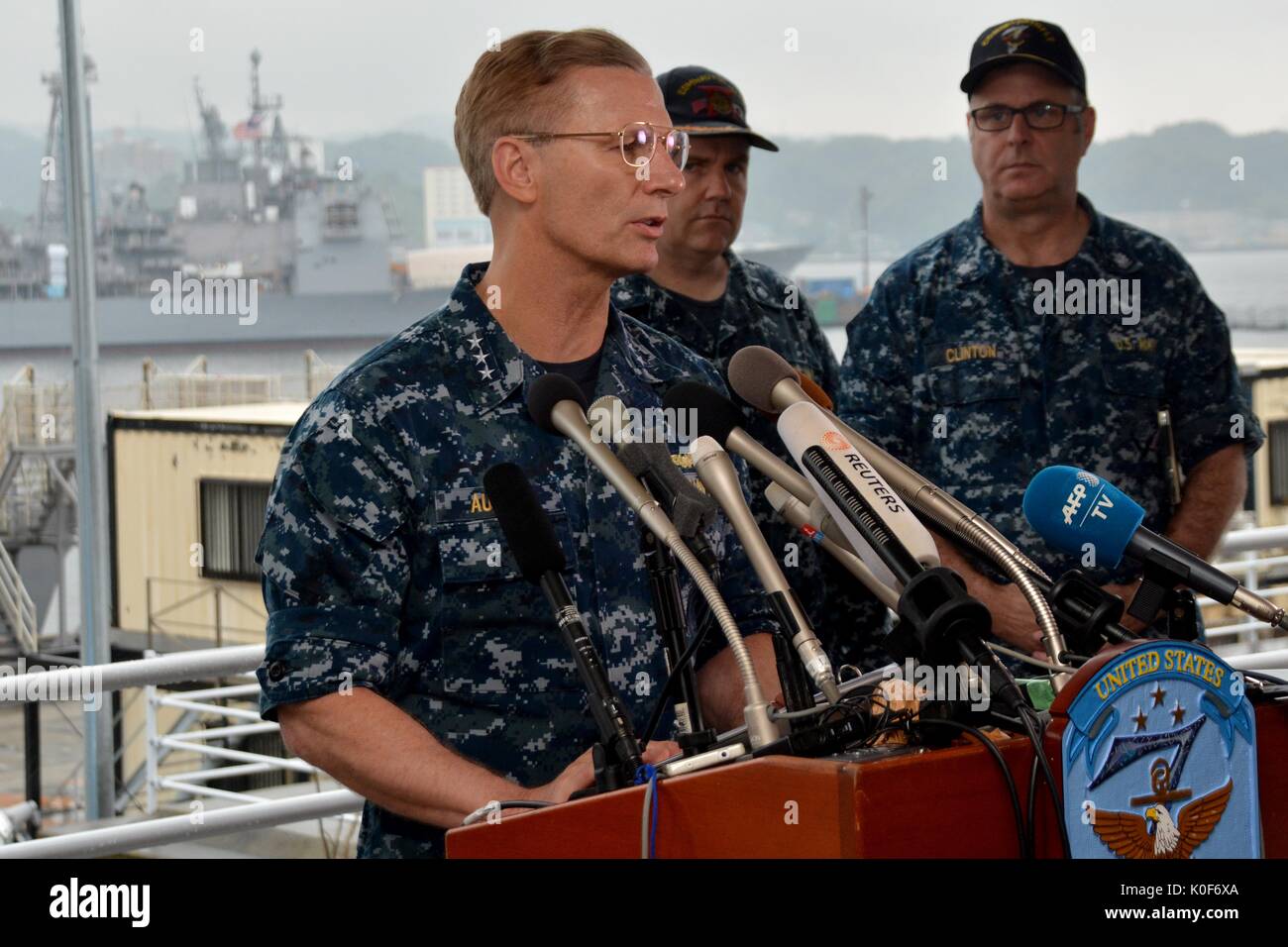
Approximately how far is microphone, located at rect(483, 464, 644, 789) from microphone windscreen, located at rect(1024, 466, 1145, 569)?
36cm

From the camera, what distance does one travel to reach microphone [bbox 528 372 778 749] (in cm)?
109

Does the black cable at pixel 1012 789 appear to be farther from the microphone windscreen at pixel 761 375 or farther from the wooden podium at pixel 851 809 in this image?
the microphone windscreen at pixel 761 375

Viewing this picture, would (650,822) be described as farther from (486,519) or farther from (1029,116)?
(1029,116)

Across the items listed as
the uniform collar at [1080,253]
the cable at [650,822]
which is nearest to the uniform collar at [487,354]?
the cable at [650,822]

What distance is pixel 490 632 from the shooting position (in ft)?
5.01

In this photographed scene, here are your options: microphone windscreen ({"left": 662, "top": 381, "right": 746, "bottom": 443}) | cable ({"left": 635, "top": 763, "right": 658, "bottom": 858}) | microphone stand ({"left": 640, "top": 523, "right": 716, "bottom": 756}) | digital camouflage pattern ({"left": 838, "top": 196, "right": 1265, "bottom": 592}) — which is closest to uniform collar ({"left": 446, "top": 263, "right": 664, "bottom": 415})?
microphone windscreen ({"left": 662, "top": 381, "right": 746, "bottom": 443})

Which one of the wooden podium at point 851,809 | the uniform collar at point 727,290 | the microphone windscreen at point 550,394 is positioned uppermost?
the uniform collar at point 727,290

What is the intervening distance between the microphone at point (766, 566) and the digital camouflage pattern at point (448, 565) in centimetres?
37

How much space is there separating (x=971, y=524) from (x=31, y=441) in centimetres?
1875

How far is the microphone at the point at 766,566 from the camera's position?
108cm

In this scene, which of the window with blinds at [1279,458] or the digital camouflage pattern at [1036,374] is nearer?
the digital camouflage pattern at [1036,374]
